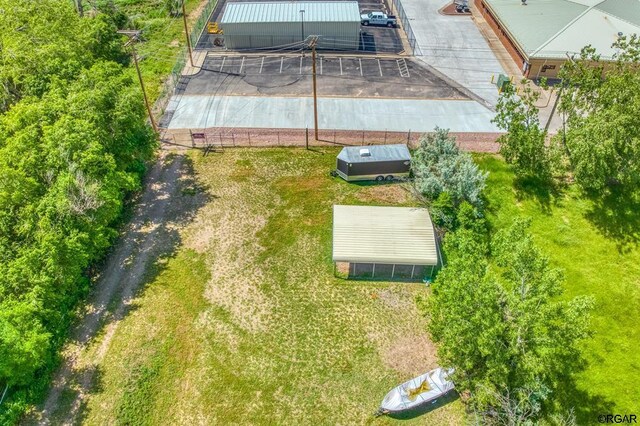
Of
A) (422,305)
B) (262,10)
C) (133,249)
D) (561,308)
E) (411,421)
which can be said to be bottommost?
(411,421)

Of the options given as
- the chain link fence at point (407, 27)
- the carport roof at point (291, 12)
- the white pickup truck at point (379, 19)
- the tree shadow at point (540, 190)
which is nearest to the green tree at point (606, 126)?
the tree shadow at point (540, 190)

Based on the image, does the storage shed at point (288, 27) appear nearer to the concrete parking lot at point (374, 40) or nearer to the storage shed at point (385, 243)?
the concrete parking lot at point (374, 40)

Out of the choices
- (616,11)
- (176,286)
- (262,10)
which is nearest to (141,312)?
(176,286)

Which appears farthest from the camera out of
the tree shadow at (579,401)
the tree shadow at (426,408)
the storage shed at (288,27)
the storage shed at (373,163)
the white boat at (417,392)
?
the storage shed at (288,27)

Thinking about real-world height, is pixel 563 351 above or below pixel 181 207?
above

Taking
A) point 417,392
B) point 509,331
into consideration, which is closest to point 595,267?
point 509,331

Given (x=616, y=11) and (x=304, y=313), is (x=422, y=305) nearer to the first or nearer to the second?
(x=304, y=313)
